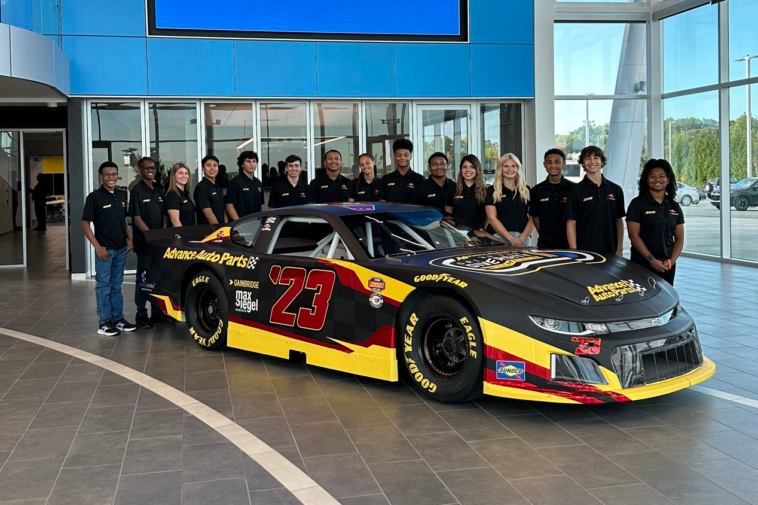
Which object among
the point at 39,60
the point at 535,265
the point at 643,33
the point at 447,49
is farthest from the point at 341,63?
the point at 535,265

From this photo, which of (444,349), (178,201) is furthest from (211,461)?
(178,201)

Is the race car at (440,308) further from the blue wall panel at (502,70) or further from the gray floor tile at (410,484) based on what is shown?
the blue wall panel at (502,70)

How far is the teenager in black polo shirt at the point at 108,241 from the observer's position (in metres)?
7.91

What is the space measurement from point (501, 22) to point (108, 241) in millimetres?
9430

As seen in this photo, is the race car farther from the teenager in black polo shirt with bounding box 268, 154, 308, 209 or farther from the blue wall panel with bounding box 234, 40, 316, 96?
the blue wall panel with bounding box 234, 40, 316, 96

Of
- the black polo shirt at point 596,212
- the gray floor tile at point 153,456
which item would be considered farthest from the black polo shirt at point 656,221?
the gray floor tile at point 153,456

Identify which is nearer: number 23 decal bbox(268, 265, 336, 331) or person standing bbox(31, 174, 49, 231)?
number 23 decal bbox(268, 265, 336, 331)

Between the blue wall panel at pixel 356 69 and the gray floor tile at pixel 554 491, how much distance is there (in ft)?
36.3

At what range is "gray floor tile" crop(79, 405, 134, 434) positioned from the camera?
4.88 m

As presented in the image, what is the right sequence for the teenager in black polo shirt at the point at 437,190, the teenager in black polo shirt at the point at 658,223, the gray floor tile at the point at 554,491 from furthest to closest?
1. the teenager in black polo shirt at the point at 437,190
2. the teenager in black polo shirt at the point at 658,223
3. the gray floor tile at the point at 554,491

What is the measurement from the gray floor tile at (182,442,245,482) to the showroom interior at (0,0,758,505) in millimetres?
16

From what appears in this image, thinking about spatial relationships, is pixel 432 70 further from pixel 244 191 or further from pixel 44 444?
pixel 44 444

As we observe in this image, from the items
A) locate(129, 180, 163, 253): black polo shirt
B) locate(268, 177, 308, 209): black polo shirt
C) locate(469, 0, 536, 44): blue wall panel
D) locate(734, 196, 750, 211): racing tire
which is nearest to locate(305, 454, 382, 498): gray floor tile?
locate(129, 180, 163, 253): black polo shirt

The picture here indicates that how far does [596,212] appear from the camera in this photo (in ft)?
24.0
